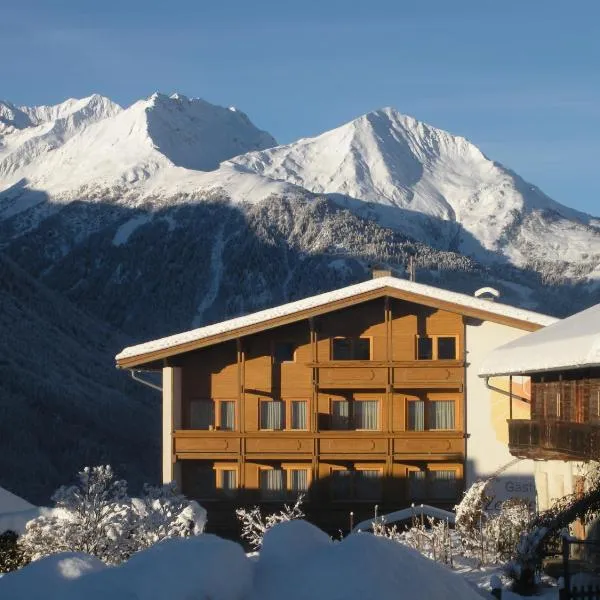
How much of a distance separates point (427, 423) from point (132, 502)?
43.0ft

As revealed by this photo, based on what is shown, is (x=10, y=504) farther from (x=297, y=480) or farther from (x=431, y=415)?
(x=431, y=415)

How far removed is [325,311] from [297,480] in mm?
4474

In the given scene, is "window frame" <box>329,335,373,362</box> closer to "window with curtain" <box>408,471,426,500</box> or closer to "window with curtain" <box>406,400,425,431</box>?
"window with curtain" <box>406,400,425,431</box>

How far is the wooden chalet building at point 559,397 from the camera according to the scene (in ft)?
60.3

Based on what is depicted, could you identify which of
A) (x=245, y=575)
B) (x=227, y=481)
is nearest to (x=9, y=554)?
(x=245, y=575)

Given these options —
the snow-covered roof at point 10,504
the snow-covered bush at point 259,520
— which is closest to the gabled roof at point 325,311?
the snow-covered roof at point 10,504

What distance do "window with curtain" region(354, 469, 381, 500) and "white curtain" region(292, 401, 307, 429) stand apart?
1.96m

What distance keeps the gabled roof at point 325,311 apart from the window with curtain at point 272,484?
3.69 m

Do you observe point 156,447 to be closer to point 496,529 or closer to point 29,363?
point 29,363

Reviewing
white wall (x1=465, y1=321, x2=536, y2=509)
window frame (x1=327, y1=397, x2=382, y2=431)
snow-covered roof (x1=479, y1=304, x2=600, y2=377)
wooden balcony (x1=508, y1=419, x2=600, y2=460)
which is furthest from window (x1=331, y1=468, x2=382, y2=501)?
snow-covered roof (x1=479, y1=304, x2=600, y2=377)

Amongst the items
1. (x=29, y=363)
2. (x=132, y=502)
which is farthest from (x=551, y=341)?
(x=29, y=363)

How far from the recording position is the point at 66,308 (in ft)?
486

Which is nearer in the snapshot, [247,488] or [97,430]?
[247,488]

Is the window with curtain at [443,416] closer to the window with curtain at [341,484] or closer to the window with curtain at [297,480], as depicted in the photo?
the window with curtain at [341,484]
